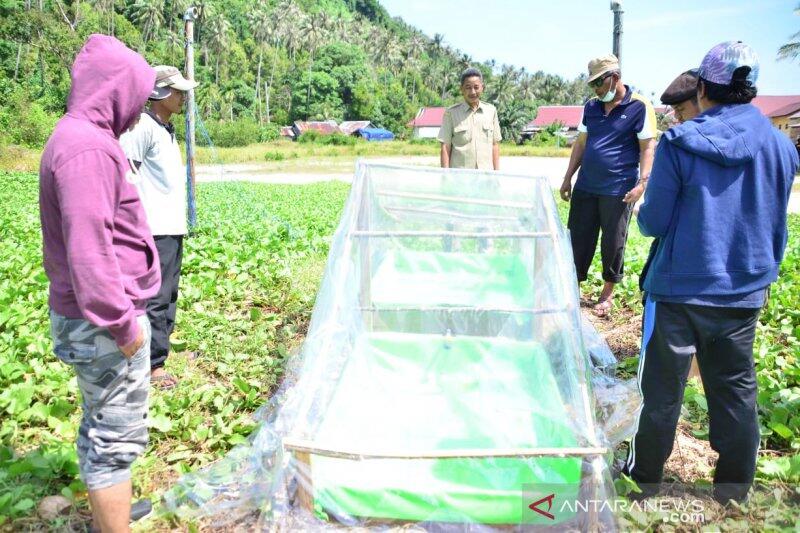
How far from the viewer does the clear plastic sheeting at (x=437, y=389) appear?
2.06 meters

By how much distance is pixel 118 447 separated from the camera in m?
1.84

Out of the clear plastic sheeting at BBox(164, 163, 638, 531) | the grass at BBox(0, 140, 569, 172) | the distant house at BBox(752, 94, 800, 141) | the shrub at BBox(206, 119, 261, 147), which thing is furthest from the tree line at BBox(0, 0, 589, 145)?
the clear plastic sheeting at BBox(164, 163, 638, 531)

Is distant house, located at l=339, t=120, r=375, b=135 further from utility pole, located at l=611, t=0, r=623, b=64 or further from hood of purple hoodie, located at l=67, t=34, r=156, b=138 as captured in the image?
hood of purple hoodie, located at l=67, t=34, r=156, b=138

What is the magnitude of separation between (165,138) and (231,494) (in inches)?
73.7

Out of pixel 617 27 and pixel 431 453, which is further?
pixel 617 27

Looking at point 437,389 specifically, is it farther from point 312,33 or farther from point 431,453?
point 312,33

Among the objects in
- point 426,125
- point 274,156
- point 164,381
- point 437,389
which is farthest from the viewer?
point 426,125

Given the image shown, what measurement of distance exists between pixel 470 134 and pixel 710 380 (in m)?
3.37

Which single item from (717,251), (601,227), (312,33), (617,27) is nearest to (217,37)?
(312,33)

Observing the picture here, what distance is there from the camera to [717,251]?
6.76ft

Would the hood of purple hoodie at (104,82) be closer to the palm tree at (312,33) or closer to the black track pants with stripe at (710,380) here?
the black track pants with stripe at (710,380)

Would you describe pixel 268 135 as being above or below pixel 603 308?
Answer: above

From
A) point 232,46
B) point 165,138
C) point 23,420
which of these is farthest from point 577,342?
point 232,46

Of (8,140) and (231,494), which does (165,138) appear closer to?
(231,494)
